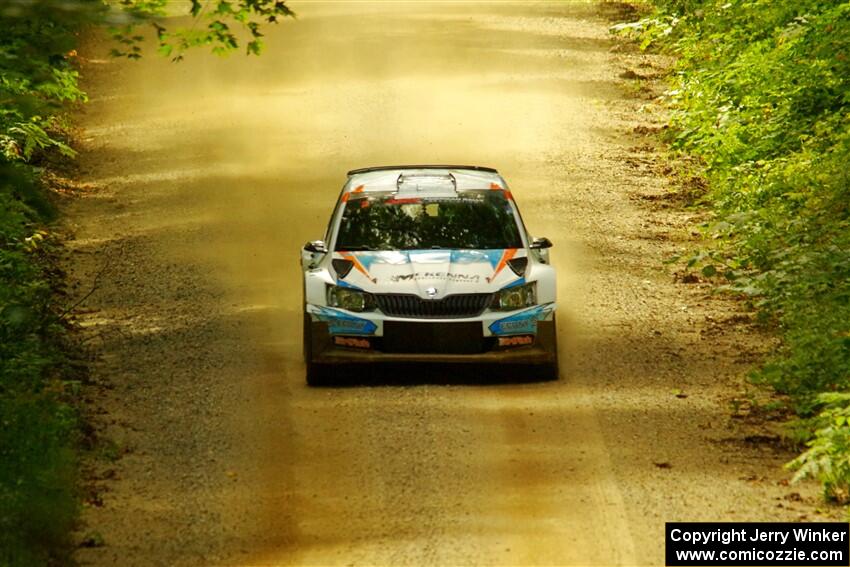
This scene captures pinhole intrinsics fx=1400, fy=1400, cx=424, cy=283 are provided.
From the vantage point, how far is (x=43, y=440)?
10.6m

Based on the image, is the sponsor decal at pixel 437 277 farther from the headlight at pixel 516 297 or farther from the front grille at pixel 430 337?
the front grille at pixel 430 337

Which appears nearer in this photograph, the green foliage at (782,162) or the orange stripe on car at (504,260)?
the orange stripe on car at (504,260)

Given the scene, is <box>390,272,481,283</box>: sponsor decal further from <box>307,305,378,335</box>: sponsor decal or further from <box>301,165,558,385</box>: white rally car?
<box>307,305,378,335</box>: sponsor decal

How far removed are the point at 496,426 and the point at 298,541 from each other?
114 inches

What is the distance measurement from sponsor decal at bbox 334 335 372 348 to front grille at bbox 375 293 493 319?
1.07 feet

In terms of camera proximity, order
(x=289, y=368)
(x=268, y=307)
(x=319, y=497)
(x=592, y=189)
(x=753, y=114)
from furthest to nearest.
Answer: (x=592, y=189) → (x=753, y=114) → (x=268, y=307) → (x=289, y=368) → (x=319, y=497)

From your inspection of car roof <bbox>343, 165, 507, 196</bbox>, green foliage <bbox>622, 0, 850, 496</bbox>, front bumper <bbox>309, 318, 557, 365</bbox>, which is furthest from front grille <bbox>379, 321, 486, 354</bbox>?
green foliage <bbox>622, 0, 850, 496</bbox>

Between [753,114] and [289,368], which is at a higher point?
[753,114]

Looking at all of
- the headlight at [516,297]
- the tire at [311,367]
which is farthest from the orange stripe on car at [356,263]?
the headlight at [516,297]

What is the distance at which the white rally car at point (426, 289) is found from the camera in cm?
1254

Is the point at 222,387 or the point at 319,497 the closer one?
the point at 319,497

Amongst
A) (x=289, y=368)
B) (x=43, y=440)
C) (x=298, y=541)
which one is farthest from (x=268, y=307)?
(x=298, y=541)

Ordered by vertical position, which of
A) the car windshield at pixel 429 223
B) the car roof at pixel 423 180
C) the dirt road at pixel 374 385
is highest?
the car roof at pixel 423 180

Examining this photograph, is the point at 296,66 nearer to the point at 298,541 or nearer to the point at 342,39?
the point at 342,39
